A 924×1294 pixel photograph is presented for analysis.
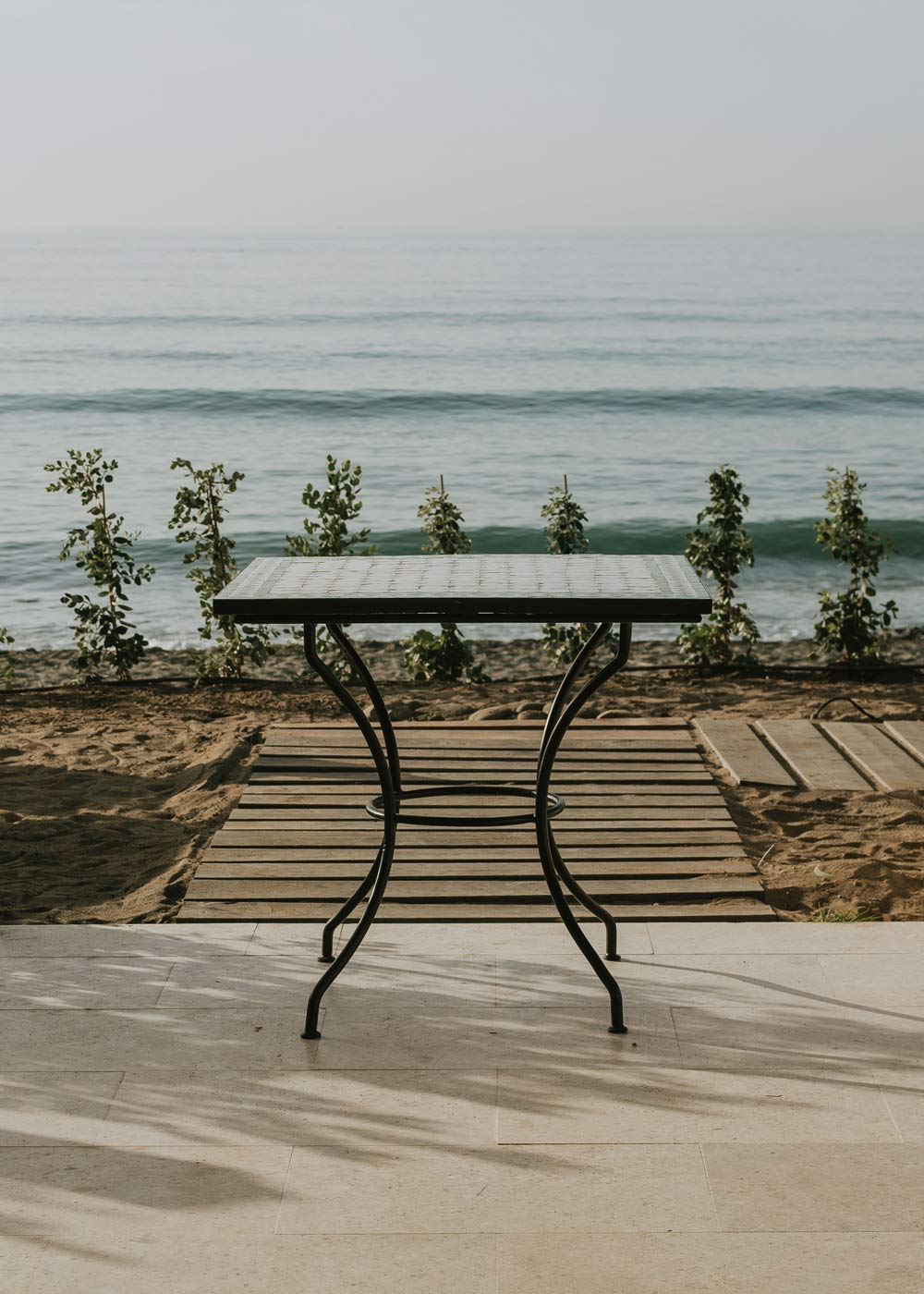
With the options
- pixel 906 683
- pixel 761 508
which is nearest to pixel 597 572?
pixel 906 683

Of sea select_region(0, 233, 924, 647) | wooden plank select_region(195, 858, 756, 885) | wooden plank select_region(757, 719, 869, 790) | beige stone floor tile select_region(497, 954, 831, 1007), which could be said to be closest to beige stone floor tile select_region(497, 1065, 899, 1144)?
beige stone floor tile select_region(497, 954, 831, 1007)

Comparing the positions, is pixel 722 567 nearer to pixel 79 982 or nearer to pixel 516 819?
pixel 516 819

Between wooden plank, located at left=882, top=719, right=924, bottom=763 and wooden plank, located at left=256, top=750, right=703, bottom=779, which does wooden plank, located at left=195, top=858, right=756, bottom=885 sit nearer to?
wooden plank, located at left=256, top=750, right=703, bottom=779

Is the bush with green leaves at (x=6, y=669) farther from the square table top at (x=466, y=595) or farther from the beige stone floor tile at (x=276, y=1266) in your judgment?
the beige stone floor tile at (x=276, y=1266)

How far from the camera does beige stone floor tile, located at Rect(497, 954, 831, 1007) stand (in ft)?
9.19

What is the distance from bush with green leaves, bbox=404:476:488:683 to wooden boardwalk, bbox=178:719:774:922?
1366mm

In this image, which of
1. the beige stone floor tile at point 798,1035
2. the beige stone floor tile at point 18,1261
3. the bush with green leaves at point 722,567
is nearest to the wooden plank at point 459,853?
the beige stone floor tile at point 798,1035

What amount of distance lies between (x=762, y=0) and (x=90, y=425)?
2266 cm

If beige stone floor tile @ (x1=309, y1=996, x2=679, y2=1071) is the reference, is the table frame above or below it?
above

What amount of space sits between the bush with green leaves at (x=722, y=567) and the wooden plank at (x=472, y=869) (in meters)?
2.86

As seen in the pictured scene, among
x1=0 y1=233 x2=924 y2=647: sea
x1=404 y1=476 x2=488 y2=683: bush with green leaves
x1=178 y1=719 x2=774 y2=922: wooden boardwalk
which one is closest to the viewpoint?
x1=178 y1=719 x2=774 y2=922: wooden boardwalk

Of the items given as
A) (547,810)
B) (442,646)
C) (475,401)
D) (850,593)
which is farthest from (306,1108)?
(475,401)

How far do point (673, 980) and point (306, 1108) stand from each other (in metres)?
0.95

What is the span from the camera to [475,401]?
74.9 feet
